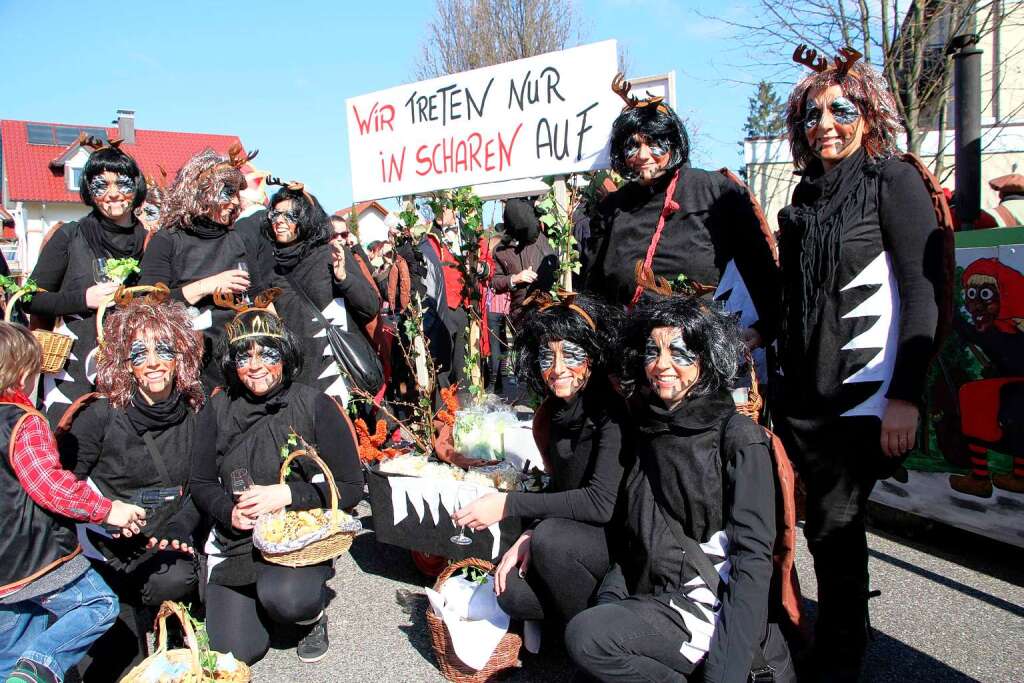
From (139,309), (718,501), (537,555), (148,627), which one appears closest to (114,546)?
(148,627)

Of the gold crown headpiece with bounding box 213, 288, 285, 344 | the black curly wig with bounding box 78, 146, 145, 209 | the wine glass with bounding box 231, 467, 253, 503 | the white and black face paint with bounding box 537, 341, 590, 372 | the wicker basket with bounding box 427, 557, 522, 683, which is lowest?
the wicker basket with bounding box 427, 557, 522, 683

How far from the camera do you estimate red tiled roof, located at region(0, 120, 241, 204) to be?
3519cm

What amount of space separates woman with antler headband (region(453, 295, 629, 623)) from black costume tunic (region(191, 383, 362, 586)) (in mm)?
746

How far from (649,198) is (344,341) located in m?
1.87

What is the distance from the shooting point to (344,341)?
407 cm

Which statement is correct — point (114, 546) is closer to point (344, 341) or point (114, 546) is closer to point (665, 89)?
point (344, 341)

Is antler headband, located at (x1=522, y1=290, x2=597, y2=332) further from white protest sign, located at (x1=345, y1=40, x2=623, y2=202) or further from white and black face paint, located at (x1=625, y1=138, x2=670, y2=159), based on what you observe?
white protest sign, located at (x1=345, y1=40, x2=623, y2=202)

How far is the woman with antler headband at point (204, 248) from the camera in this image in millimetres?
3838

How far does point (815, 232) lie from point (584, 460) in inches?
43.9

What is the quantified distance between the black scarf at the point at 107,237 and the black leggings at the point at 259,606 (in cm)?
182

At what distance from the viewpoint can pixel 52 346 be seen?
3.59m

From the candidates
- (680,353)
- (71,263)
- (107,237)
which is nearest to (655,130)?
(680,353)

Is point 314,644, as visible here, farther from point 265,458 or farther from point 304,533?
point 265,458

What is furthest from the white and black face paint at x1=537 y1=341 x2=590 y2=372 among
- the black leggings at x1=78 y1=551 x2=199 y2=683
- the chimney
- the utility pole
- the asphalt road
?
the chimney
